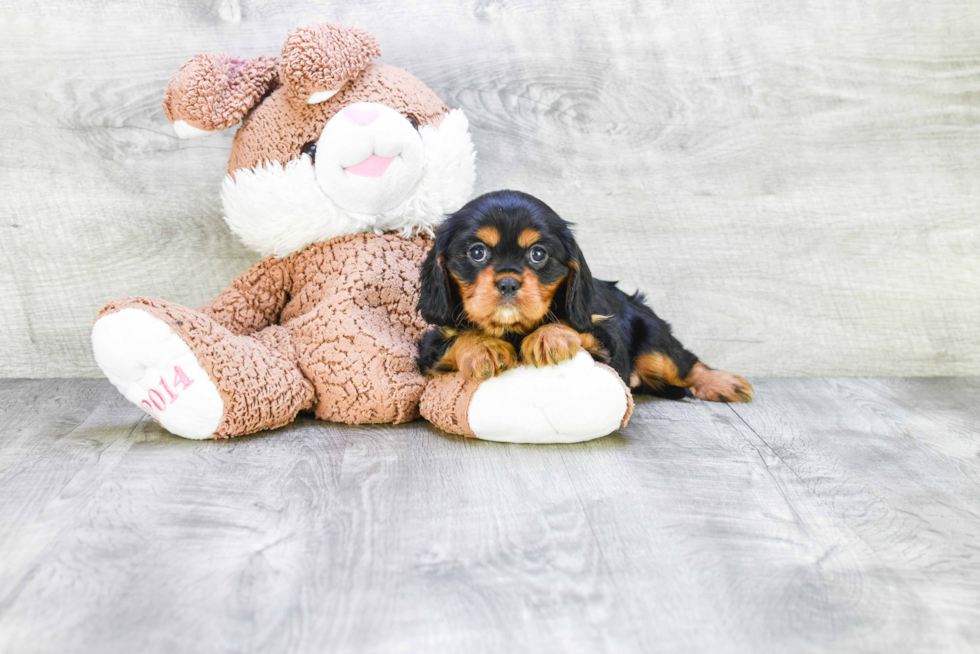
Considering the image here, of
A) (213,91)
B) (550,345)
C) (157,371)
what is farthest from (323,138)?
(550,345)

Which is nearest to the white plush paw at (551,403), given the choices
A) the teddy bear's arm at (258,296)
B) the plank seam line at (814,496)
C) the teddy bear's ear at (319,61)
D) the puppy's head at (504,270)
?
the puppy's head at (504,270)

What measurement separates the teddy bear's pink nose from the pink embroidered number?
2.62 feet

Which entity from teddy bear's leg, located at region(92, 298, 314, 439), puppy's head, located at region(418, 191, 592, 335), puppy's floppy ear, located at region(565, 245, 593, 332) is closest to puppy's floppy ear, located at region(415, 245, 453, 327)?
puppy's head, located at region(418, 191, 592, 335)

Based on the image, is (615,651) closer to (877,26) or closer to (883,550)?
(883,550)

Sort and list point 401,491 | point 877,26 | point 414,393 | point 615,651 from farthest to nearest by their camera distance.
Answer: point 877,26
point 414,393
point 401,491
point 615,651

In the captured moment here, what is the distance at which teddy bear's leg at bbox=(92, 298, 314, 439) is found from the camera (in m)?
1.91

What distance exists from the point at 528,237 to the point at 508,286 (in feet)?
0.44

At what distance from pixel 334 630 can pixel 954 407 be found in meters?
2.19

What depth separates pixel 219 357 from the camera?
78.7 inches

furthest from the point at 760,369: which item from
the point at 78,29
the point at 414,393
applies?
the point at 78,29

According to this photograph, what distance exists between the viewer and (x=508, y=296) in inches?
72.7

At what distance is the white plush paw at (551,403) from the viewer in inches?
Result: 77.8

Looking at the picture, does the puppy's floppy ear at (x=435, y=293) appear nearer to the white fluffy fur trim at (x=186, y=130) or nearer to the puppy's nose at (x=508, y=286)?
the puppy's nose at (x=508, y=286)

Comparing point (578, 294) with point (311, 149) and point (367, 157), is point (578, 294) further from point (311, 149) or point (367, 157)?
point (311, 149)
